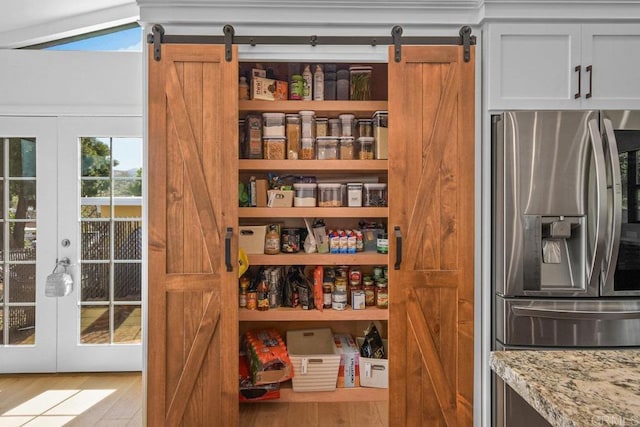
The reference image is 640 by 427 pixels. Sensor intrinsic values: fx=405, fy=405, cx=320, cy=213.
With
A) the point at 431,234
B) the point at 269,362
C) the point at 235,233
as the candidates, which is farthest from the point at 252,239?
the point at 431,234

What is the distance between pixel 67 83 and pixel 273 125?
5.67 feet

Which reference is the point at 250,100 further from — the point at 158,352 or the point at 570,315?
the point at 570,315

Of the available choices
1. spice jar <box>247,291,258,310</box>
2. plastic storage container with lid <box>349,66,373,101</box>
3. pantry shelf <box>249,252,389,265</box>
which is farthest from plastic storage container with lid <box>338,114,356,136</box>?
spice jar <box>247,291,258,310</box>

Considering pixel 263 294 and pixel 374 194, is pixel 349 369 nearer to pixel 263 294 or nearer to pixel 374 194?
pixel 263 294

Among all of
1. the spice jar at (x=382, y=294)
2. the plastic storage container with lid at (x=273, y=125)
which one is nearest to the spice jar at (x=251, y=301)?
the spice jar at (x=382, y=294)

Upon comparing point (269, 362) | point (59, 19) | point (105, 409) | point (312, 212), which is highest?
point (59, 19)

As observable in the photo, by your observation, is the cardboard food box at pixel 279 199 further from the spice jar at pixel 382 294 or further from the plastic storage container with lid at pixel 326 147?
the spice jar at pixel 382 294

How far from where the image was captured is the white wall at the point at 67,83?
2996mm

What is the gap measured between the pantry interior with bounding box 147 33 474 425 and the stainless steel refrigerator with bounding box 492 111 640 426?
207 millimetres

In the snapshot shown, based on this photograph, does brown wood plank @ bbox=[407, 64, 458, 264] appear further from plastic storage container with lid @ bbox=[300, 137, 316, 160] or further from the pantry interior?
plastic storage container with lid @ bbox=[300, 137, 316, 160]

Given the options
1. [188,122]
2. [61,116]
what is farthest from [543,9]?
[61,116]

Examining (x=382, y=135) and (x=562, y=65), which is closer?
(x=562, y=65)

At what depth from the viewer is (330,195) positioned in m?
2.57

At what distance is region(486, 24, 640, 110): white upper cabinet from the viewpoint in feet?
6.52
